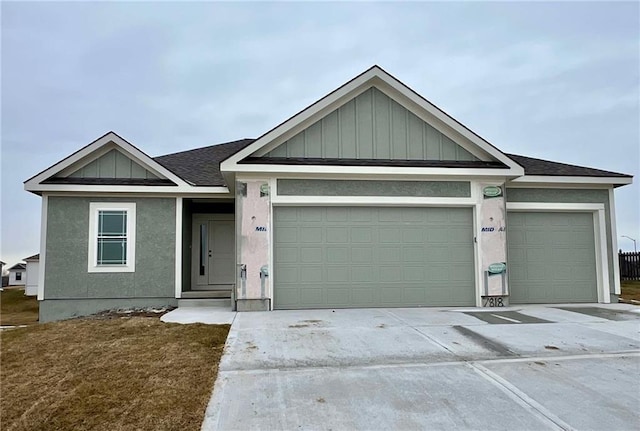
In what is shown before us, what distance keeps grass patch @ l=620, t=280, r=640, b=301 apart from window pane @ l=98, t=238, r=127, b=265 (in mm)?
14921

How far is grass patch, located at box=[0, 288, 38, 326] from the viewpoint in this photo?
10904 millimetres

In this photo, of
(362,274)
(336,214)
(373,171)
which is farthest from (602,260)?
(336,214)

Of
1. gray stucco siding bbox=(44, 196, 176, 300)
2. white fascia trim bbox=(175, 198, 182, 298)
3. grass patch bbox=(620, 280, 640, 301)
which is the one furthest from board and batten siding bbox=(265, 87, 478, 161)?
grass patch bbox=(620, 280, 640, 301)

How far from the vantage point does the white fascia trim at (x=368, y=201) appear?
937 cm

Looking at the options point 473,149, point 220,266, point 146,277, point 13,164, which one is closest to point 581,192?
point 473,149

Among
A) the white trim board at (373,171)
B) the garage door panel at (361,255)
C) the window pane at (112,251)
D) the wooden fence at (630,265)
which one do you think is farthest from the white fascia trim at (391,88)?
the wooden fence at (630,265)

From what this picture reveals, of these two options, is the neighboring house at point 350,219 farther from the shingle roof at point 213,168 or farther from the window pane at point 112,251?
the shingle roof at point 213,168

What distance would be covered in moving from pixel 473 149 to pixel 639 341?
521 cm

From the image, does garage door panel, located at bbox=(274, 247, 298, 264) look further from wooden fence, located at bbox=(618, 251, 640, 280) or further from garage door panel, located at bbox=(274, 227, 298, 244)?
wooden fence, located at bbox=(618, 251, 640, 280)

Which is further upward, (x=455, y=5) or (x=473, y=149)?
(x=455, y=5)

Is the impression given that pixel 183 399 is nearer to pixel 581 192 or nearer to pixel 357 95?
pixel 357 95

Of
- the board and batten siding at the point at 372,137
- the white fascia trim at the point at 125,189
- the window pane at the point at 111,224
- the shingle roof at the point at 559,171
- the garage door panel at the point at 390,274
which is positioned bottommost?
the garage door panel at the point at 390,274

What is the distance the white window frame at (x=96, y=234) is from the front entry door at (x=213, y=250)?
2148mm

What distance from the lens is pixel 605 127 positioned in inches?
759
